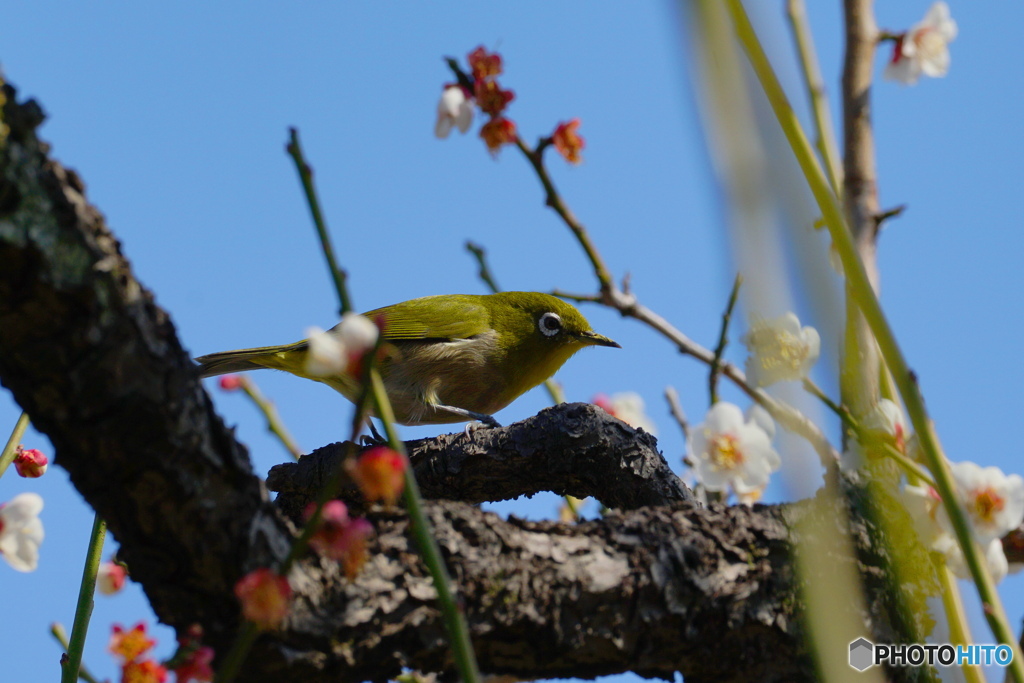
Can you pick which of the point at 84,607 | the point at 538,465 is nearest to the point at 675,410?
the point at 538,465

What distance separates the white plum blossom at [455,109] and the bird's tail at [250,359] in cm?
297

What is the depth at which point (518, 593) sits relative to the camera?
1982mm

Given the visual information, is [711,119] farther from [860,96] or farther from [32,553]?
[860,96]

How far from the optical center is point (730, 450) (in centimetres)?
208

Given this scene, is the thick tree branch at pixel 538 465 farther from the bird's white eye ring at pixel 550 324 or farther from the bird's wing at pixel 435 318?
the bird's white eye ring at pixel 550 324

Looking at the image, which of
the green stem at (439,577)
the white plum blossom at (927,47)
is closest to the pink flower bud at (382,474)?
the green stem at (439,577)

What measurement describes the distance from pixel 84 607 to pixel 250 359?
3.42 metres

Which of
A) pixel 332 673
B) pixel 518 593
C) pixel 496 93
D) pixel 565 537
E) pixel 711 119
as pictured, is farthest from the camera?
pixel 496 93

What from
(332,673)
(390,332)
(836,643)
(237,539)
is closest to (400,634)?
(332,673)

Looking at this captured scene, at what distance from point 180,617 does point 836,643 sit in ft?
5.13

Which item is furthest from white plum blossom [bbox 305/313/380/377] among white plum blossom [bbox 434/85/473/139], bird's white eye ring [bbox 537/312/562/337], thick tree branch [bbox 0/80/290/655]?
bird's white eye ring [bbox 537/312/562/337]

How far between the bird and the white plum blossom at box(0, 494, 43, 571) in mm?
3171

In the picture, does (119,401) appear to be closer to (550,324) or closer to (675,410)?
(675,410)

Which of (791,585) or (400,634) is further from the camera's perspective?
(791,585)
